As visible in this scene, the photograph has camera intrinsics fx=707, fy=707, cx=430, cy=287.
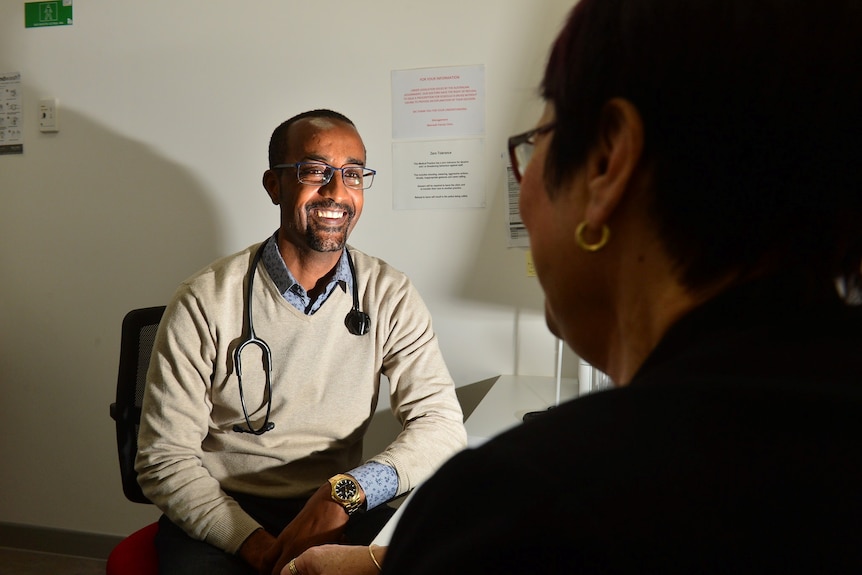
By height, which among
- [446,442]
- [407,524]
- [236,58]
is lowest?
[446,442]

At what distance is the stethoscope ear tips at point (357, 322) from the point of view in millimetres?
1702

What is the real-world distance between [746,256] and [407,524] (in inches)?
11.0

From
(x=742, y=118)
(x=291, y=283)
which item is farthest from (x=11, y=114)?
(x=742, y=118)

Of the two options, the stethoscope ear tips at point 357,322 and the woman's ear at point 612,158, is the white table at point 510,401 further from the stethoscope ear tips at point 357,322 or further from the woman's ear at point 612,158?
the woman's ear at point 612,158

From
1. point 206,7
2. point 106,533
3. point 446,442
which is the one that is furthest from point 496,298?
point 106,533

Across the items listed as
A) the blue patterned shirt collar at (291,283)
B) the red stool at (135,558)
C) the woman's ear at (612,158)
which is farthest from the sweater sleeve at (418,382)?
the woman's ear at (612,158)

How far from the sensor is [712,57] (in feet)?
1.42

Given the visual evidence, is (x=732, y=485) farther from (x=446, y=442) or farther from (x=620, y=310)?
(x=446, y=442)

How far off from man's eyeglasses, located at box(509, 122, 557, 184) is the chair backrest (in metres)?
1.38

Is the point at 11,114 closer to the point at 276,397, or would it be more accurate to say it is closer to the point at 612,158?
the point at 276,397

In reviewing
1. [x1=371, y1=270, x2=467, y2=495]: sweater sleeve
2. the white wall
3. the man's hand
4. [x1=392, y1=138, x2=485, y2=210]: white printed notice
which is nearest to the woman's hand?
the man's hand

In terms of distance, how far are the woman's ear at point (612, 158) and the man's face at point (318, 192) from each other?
1.28 metres

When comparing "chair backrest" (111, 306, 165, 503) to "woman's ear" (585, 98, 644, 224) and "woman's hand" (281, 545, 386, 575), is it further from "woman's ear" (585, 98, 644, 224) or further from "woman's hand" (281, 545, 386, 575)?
"woman's ear" (585, 98, 644, 224)

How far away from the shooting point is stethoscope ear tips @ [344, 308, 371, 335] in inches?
67.0
